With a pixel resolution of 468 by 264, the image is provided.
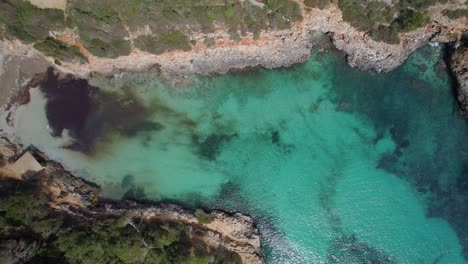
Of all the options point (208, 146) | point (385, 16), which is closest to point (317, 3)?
point (385, 16)

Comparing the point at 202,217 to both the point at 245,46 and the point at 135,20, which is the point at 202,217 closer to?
the point at 245,46

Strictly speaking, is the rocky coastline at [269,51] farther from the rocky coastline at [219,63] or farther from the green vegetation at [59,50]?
the green vegetation at [59,50]

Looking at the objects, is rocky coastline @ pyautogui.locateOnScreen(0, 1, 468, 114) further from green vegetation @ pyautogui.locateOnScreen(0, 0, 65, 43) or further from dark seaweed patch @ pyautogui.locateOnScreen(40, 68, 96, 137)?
dark seaweed patch @ pyautogui.locateOnScreen(40, 68, 96, 137)

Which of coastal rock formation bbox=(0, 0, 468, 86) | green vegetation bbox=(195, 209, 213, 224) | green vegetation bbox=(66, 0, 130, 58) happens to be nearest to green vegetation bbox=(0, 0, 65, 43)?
coastal rock formation bbox=(0, 0, 468, 86)

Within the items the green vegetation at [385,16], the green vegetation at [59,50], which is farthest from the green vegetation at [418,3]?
the green vegetation at [59,50]

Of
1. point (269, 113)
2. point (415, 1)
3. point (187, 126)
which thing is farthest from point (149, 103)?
point (415, 1)

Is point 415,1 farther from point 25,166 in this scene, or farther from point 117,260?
point 25,166
